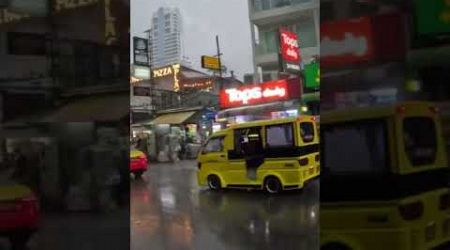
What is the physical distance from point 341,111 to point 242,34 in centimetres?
38

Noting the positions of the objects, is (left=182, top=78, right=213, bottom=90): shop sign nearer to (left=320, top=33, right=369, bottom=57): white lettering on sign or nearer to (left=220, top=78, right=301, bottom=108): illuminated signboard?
(left=220, top=78, right=301, bottom=108): illuminated signboard

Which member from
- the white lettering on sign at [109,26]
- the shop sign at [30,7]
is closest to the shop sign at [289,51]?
the white lettering on sign at [109,26]

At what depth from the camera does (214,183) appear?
200 centimetres

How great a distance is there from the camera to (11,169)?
1473 millimetres

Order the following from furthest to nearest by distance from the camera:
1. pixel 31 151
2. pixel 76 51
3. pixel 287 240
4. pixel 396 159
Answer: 1. pixel 287 240
2. pixel 76 51
3. pixel 31 151
4. pixel 396 159

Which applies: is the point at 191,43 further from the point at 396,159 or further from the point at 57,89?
the point at 396,159

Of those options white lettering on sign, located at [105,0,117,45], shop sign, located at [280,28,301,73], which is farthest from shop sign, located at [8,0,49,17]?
shop sign, located at [280,28,301,73]

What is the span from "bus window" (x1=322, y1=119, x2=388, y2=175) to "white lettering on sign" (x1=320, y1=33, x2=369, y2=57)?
7.4 inches

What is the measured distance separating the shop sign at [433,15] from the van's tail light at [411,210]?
1.42ft

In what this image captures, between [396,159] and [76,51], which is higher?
[76,51]

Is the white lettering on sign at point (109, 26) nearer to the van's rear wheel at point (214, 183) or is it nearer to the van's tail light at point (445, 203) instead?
the van's rear wheel at point (214, 183)

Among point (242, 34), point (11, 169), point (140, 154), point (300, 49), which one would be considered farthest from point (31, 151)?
point (300, 49)

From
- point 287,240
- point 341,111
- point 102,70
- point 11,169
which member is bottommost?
point 287,240

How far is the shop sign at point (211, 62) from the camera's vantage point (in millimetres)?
1608
